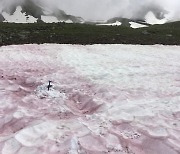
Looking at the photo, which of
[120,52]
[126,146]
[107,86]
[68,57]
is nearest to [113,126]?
[126,146]

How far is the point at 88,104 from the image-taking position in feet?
56.8

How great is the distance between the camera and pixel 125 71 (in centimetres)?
2377

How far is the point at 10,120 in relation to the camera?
1461 centimetres

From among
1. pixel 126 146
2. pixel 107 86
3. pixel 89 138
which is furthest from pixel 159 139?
pixel 107 86

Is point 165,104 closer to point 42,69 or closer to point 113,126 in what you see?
point 113,126

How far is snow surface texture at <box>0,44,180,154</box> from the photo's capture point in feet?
41.3

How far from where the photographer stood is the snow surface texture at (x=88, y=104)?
12.6 metres

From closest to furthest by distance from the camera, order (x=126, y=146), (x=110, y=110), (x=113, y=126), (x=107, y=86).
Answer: (x=126, y=146), (x=113, y=126), (x=110, y=110), (x=107, y=86)

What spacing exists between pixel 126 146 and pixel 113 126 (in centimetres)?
153

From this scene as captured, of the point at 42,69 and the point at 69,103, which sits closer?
the point at 69,103

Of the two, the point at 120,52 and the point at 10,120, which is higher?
the point at 120,52

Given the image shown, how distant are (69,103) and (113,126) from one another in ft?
13.0

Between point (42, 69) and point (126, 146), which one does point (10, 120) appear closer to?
point (126, 146)

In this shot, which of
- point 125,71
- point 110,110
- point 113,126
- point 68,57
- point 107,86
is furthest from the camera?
point 68,57
